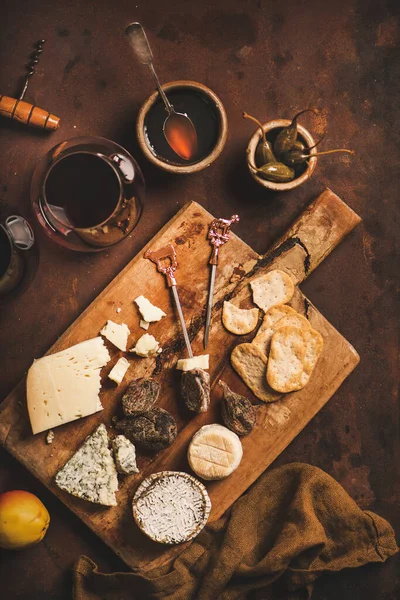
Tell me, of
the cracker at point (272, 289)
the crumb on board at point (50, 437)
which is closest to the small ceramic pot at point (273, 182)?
the cracker at point (272, 289)

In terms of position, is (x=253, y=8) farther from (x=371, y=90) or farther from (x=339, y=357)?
(x=339, y=357)

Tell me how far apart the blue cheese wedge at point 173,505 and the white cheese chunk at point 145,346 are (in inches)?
16.5

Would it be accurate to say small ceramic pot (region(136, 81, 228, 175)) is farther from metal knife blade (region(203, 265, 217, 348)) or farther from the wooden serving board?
metal knife blade (region(203, 265, 217, 348))

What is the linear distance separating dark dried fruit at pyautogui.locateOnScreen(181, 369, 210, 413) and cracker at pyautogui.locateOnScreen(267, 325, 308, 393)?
24 centimetres

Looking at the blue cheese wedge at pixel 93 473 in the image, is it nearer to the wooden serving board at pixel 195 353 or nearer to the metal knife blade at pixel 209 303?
the wooden serving board at pixel 195 353

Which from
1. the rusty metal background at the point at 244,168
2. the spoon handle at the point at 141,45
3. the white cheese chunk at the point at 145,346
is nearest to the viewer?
the spoon handle at the point at 141,45

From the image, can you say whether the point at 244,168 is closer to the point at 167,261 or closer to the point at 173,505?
the point at 167,261

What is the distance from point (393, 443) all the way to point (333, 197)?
101cm

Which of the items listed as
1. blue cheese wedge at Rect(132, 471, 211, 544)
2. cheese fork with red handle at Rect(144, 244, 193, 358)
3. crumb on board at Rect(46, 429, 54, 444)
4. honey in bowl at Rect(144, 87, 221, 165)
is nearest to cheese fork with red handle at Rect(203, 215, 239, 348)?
cheese fork with red handle at Rect(144, 244, 193, 358)

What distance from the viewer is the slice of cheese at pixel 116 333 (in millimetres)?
1899

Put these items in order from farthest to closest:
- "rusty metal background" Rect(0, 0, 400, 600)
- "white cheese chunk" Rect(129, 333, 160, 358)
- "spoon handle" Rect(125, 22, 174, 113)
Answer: "rusty metal background" Rect(0, 0, 400, 600), "white cheese chunk" Rect(129, 333, 160, 358), "spoon handle" Rect(125, 22, 174, 113)

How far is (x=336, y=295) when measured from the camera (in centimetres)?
214

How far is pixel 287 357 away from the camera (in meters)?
1.91

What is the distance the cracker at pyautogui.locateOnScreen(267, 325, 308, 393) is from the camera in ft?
6.23
